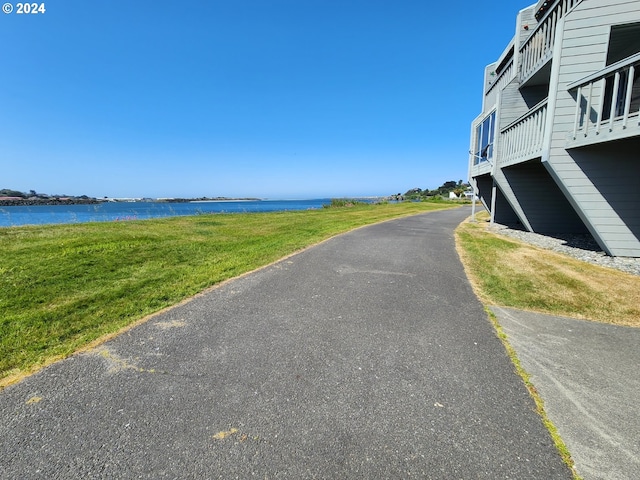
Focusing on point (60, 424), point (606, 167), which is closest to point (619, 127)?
point (606, 167)

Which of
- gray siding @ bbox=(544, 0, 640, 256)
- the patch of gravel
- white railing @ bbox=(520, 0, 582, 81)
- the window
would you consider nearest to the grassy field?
the patch of gravel

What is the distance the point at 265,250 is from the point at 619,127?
26.1ft

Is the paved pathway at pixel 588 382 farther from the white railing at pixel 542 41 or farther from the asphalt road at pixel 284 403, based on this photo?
the white railing at pixel 542 41

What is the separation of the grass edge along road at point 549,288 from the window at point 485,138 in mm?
7233

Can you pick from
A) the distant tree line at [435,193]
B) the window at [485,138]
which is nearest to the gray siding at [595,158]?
the window at [485,138]

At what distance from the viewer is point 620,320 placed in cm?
412

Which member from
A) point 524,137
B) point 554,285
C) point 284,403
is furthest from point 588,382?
point 524,137

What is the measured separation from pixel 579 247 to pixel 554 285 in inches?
177

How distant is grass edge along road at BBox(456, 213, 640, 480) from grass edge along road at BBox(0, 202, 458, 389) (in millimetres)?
4343

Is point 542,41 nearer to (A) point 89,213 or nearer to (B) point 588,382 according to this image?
(B) point 588,382

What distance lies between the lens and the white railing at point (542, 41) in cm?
847

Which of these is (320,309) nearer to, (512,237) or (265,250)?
(265,250)

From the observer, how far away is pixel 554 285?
18.1ft

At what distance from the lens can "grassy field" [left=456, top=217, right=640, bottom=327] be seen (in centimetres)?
446
